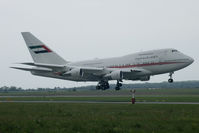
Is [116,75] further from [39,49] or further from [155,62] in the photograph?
[39,49]

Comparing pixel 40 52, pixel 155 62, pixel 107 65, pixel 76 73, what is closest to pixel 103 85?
pixel 107 65

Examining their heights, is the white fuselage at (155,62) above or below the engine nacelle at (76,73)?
above

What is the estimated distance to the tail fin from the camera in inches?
2432

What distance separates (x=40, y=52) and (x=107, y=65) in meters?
13.1

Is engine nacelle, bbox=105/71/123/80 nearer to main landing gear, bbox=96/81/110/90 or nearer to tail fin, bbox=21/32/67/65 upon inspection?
main landing gear, bbox=96/81/110/90

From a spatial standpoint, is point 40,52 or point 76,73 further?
point 40,52

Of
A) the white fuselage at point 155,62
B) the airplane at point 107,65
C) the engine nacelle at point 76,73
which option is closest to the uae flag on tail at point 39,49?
the airplane at point 107,65

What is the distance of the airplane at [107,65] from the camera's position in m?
50.7

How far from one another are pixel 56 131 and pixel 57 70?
45.2m

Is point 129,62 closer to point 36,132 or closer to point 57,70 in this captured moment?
point 57,70

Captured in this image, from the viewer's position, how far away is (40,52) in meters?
61.8

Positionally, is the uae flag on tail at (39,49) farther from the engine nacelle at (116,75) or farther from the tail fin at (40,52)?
the engine nacelle at (116,75)

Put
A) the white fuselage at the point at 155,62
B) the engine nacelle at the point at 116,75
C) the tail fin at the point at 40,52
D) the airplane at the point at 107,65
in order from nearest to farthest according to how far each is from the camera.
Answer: the white fuselage at the point at 155,62 < the airplane at the point at 107,65 < the engine nacelle at the point at 116,75 < the tail fin at the point at 40,52

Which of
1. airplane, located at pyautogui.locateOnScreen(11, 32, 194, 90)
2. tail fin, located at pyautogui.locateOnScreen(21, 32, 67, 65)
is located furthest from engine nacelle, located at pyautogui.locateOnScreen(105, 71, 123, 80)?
tail fin, located at pyautogui.locateOnScreen(21, 32, 67, 65)
